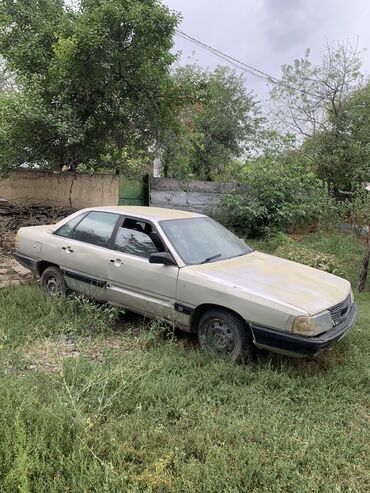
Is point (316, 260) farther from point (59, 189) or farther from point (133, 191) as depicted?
point (59, 189)

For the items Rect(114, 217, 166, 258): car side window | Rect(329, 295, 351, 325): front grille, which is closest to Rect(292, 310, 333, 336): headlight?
Rect(329, 295, 351, 325): front grille

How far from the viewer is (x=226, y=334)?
392 centimetres

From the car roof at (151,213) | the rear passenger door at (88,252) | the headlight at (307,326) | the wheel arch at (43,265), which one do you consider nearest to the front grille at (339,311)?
the headlight at (307,326)

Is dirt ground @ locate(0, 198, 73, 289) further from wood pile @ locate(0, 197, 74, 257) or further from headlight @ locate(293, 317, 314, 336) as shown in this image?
headlight @ locate(293, 317, 314, 336)

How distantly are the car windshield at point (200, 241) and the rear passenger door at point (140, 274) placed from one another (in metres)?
0.19

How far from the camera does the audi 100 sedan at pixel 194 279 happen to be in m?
3.61

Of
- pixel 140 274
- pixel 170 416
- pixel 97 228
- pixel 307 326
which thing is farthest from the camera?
pixel 97 228

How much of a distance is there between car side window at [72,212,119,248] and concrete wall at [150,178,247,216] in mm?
5120

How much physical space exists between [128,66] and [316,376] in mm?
7504

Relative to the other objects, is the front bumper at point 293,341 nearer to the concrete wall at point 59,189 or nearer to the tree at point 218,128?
the concrete wall at point 59,189

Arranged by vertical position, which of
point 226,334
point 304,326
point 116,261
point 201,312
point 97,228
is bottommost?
point 226,334

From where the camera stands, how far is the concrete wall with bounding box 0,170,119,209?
931 cm

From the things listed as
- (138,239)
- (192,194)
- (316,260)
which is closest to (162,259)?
(138,239)

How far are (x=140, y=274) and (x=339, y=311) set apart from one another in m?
2.08
